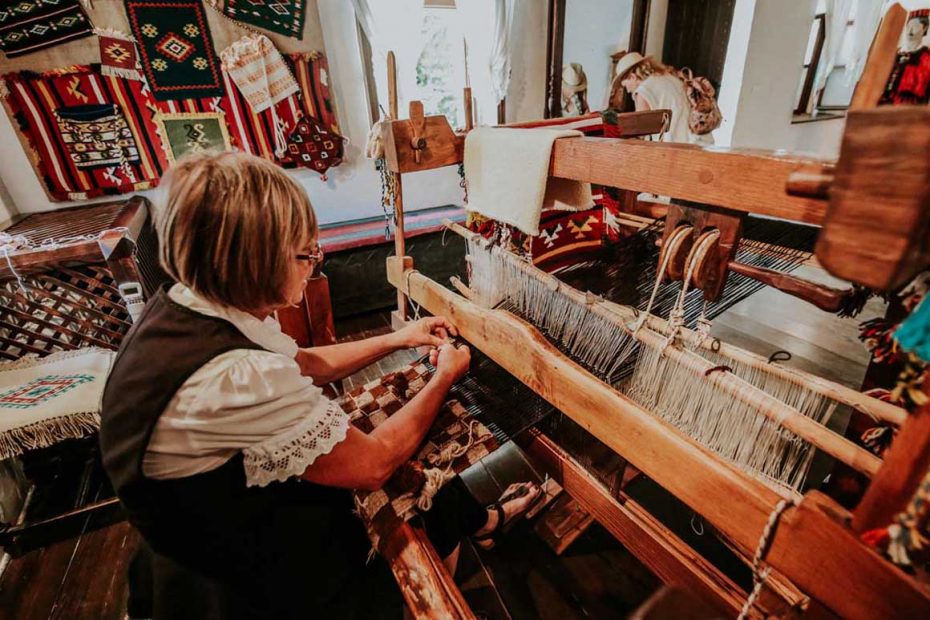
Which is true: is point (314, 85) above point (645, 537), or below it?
above

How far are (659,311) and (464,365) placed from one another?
804 mm

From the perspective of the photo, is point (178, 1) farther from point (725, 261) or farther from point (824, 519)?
point (824, 519)

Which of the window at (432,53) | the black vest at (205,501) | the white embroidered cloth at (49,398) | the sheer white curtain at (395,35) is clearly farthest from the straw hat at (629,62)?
the white embroidered cloth at (49,398)

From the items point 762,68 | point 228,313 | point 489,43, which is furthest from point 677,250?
point 762,68

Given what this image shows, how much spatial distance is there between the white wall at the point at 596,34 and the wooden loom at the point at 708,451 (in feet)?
15.3

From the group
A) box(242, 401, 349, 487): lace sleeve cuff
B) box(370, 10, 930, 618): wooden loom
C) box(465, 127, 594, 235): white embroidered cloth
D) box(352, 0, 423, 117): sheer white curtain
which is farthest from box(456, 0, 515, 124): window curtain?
box(242, 401, 349, 487): lace sleeve cuff

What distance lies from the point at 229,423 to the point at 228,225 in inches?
15.7

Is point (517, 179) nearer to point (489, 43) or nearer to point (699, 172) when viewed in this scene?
point (699, 172)

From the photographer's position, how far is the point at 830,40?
6.14 metres

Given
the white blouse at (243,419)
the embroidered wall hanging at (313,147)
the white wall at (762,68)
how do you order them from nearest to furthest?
the white blouse at (243,419) < the embroidered wall hanging at (313,147) < the white wall at (762,68)

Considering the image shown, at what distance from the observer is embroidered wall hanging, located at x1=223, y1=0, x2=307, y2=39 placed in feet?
11.8

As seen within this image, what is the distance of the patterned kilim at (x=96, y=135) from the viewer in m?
3.49

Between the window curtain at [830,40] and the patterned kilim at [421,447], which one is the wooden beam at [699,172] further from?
the window curtain at [830,40]

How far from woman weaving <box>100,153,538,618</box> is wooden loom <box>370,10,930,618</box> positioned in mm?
275
